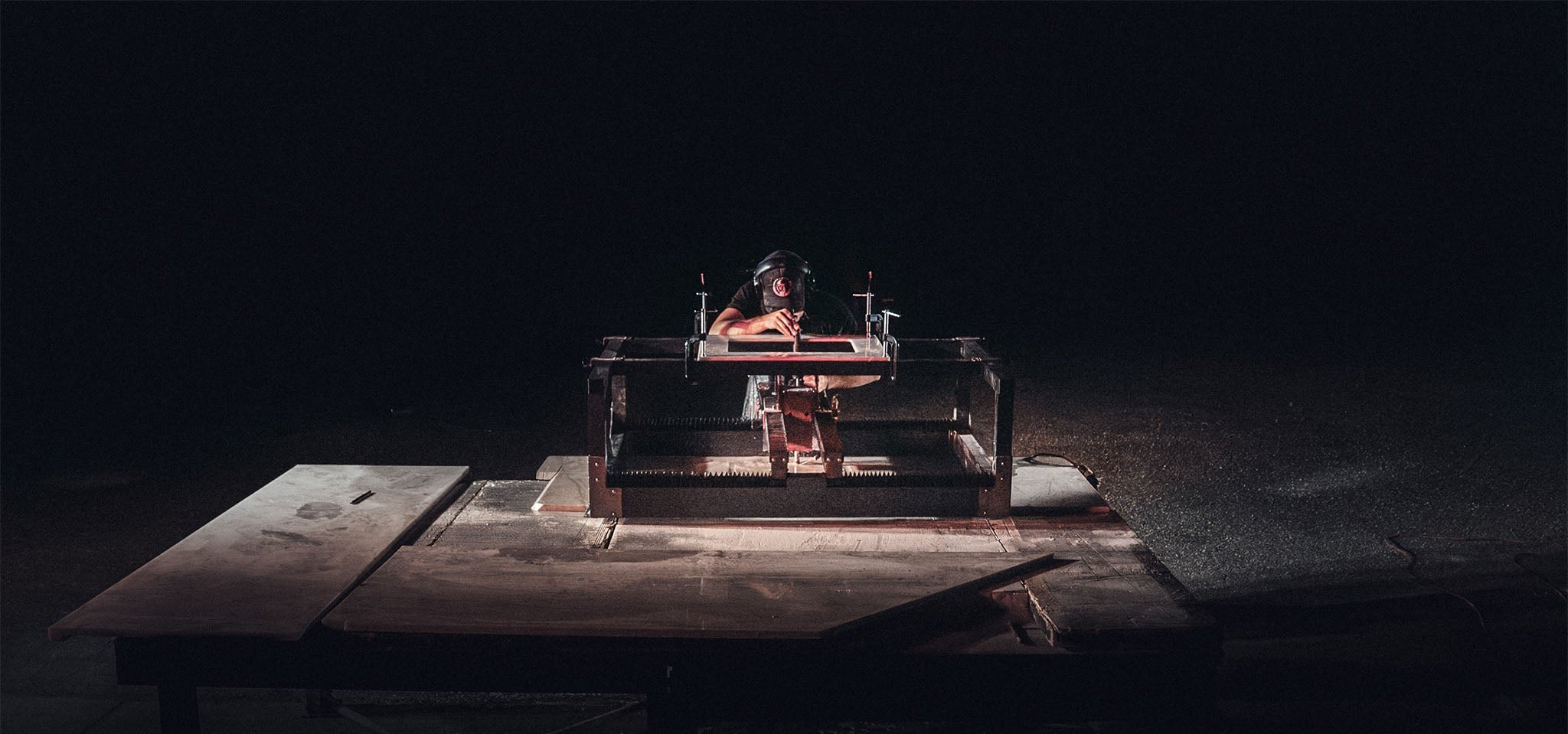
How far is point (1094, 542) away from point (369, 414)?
17.3ft

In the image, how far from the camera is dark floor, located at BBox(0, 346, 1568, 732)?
3186 mm

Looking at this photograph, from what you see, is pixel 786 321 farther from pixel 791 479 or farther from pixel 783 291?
pixel 791 479

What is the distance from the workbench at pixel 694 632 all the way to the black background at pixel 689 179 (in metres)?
4.69

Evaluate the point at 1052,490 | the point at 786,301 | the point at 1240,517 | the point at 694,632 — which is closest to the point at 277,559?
the point at 694,632

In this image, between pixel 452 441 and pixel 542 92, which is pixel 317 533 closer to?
pixel 452 441

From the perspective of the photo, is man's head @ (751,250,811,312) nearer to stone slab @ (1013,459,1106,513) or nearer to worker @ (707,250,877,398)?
worker @ (707,250,877,398)

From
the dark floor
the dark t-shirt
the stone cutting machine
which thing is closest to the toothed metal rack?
the stone cutting machine

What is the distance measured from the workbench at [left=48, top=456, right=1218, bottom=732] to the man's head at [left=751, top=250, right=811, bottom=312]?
96 cm

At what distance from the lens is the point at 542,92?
7.29 m

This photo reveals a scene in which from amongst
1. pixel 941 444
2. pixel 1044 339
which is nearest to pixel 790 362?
pixel 941 444

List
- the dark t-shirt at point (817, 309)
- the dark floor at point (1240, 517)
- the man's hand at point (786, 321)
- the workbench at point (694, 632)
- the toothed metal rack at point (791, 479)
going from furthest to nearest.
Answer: the dark t-shirt at point (817, 309) < the dark floor at point (1240, 517) < the man's hand at point (786, 321) < the toothed metal rack at point (791, 479) < the workbench at point (694, 632)

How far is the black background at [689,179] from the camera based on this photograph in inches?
277

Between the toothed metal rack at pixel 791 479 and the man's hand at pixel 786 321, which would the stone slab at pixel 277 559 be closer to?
the toothed metal rack at pixel 791 479

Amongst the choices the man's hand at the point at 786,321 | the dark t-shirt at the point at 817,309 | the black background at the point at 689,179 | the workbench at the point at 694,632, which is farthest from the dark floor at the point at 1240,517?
the dark t-shirt at the point at 817,309
